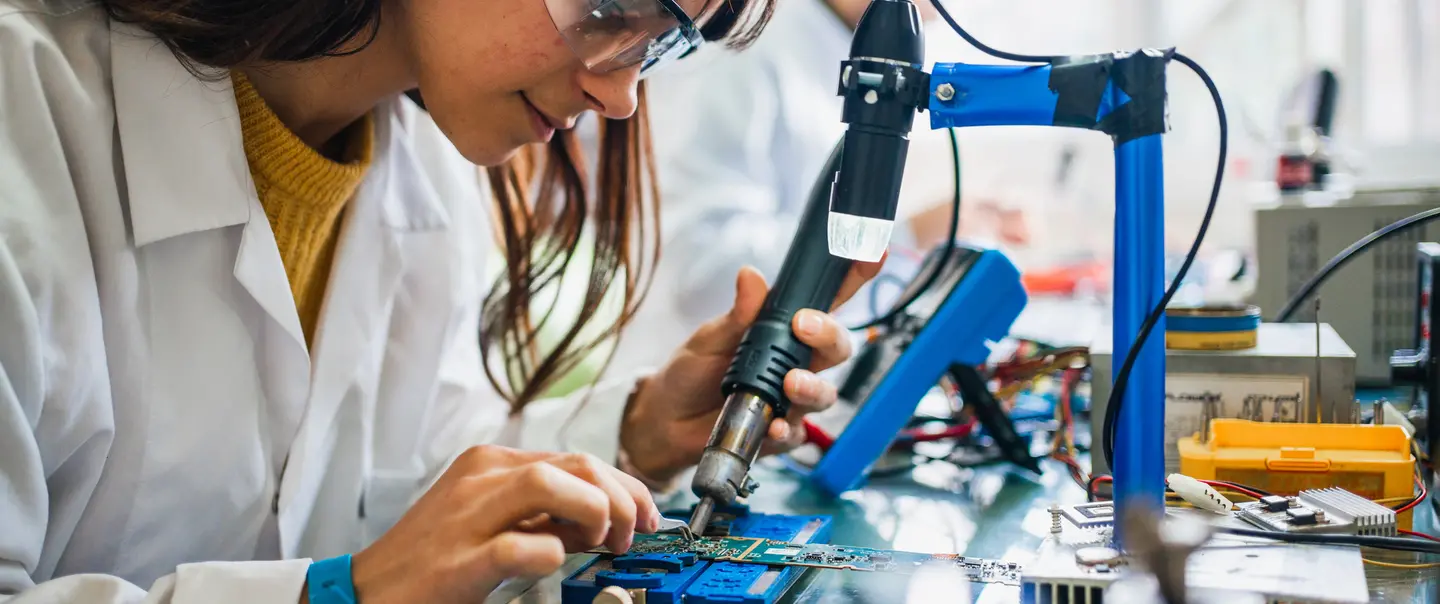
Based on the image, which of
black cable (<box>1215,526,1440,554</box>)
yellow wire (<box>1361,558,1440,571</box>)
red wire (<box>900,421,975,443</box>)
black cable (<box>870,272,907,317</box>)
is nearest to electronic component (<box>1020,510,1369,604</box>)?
black cable (<box>1215,526,1440,554</box>)

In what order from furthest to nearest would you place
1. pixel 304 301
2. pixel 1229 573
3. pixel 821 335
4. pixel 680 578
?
pixel 304 301 < pixel 821 335 < pixel 680 578 < pixel 1229 573

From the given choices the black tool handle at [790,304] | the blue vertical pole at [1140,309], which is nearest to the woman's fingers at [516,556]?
the black tool handle at [790,304]

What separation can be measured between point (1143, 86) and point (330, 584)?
619 millimetres

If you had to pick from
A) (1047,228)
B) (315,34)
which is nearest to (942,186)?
(1047,228)

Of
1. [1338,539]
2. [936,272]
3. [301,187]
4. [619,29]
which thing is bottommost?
[1338,539]

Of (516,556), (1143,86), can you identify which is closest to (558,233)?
(516,556)

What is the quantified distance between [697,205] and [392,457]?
77cm

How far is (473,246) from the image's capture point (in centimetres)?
143

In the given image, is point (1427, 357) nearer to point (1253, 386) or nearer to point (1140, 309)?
point (1253, 386)

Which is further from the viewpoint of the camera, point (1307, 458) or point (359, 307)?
point (359, 307)

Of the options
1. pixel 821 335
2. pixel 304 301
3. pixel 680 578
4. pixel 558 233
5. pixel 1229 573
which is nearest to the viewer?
pixel 1229 573

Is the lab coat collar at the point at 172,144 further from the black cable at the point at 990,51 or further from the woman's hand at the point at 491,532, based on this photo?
the black cable at the point at 990,51

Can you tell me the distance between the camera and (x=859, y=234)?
2.41ft

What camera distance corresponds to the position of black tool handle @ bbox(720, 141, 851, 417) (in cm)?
90
